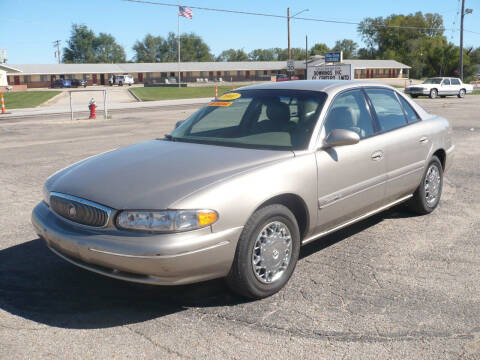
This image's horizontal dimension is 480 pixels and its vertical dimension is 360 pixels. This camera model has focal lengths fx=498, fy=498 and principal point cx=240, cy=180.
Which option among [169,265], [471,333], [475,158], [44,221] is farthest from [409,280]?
[475,158]

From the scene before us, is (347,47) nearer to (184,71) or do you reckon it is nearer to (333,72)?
(184,71)

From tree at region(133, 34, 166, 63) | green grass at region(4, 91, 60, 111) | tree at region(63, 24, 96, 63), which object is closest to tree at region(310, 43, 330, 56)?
tree at region(133, 34, 166, 63)

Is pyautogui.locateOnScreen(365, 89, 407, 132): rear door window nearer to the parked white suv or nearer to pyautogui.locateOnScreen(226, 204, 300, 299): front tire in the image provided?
pyautogui.locateOnScreen(226, 204, 300, 299): front tire

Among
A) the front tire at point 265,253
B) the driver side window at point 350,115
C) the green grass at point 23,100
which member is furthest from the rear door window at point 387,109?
the green grass at point 23,100

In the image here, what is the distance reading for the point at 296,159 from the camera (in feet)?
13.0

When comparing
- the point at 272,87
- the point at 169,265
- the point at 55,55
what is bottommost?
the point at 169,265

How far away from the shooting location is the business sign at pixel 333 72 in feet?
72.0

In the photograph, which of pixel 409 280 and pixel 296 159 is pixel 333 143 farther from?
pixel 409 280

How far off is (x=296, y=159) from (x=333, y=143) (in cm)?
41

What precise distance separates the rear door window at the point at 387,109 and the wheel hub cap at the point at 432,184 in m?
0.80

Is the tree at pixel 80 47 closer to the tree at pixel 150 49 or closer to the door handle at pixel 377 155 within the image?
the tree at pixel 150 49

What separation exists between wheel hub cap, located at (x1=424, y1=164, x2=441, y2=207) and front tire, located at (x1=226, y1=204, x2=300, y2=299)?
8.36 ft

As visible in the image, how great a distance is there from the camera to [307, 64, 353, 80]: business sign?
22.0m

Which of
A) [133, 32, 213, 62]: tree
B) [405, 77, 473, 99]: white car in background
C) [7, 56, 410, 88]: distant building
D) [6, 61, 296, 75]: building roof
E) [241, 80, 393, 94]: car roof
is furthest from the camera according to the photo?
[133, 32, 213, 62]: tree
